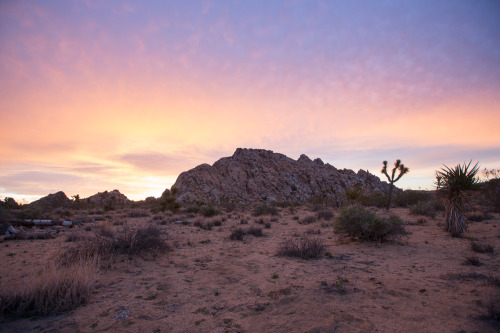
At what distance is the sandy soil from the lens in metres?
4.30

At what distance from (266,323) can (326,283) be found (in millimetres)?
2234

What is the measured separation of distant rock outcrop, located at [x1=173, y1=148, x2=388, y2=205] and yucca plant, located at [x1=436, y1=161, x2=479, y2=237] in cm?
3766

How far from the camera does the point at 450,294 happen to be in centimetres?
523

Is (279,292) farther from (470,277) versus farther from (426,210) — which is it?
(426,210)

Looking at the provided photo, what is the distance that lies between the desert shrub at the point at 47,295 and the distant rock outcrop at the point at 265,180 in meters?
42.1

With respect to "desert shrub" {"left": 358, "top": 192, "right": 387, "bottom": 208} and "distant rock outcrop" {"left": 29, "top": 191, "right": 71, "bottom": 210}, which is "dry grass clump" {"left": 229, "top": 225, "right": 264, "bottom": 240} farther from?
"distant rock outcrop" {"left": 29, "top": 191, "right": 71, "bottom": 210}

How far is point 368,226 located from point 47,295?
10.4 meters

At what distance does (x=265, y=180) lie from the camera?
209 ft

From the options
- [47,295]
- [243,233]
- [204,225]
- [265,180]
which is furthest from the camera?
[265,180]

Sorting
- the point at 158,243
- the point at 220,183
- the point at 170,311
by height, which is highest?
the point at 220,183

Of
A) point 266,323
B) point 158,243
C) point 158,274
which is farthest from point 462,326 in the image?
point 158,243

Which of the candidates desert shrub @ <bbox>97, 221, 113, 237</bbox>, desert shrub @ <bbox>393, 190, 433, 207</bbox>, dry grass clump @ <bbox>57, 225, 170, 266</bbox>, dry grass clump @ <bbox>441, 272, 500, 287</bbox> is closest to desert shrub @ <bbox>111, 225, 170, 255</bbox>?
dry grass clump @ <bbox>57, 225, 170, 266</bbox>

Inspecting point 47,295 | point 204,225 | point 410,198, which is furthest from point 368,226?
point 410,198

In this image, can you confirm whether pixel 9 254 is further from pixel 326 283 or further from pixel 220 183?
pixel 220 183
